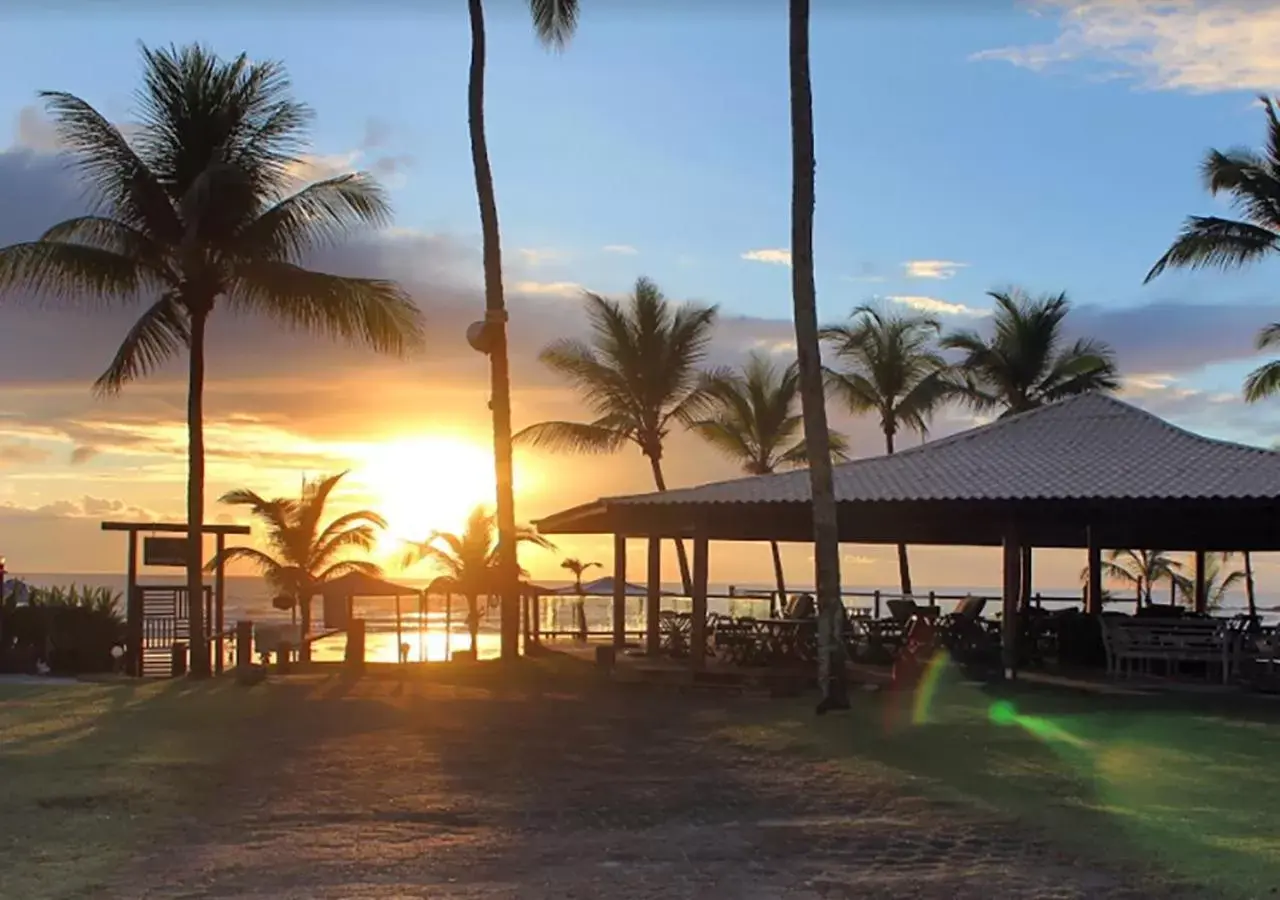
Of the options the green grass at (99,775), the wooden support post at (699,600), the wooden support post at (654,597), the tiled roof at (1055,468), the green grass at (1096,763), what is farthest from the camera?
the wooden support post at (654,597)

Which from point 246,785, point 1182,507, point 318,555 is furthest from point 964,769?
point 318,555

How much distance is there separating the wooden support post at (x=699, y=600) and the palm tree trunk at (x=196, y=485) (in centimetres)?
692

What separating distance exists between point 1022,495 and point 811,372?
10.5 feet

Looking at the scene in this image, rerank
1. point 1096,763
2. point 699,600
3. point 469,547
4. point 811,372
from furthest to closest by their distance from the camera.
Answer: point 469,547, point 699,600, point 811,372, point 1096,763

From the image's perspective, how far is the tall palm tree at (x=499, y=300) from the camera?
18859 mm

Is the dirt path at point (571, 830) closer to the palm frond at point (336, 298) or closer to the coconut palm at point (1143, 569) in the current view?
the palm frond at point (336, 298)

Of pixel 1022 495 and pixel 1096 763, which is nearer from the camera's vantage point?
pixel 1096 763

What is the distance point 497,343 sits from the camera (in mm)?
18906

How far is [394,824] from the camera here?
8.41 meters

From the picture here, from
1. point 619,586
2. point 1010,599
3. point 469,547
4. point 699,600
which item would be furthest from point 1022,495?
point 469,547

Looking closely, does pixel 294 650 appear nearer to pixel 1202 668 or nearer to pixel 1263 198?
pixel 1202 668

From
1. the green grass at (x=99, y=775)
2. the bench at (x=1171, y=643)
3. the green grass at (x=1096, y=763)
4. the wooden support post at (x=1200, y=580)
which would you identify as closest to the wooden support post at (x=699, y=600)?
the green grass at (x=1096, y=763)

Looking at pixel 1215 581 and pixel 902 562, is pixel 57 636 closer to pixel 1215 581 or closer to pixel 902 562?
pixel 902 562

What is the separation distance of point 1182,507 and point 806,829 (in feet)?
32.2
